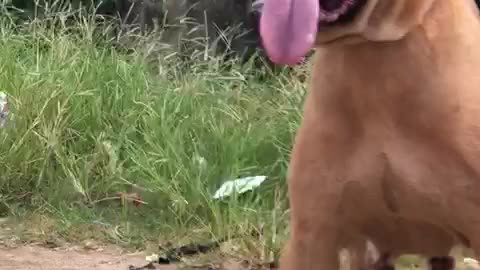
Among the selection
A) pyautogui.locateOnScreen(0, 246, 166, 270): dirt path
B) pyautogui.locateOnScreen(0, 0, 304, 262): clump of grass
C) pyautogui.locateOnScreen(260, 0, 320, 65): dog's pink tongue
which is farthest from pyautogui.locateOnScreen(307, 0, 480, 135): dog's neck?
pyautogui.locateOnScreen(0, 246, 166, 270): dirt path

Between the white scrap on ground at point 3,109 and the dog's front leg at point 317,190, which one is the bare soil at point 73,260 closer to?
the white scrap on ground at point 3,109

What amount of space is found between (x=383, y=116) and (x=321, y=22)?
0.31 meters

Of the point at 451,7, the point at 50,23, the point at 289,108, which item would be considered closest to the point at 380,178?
the point at 451,7

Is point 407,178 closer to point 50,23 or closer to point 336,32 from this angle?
point 336,32

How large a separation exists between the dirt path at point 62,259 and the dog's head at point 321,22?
1694 millimetres

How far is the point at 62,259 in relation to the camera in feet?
13.4

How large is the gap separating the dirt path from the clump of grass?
0.15 metres

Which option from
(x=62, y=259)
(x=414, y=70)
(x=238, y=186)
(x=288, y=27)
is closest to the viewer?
(x=288, y=27)

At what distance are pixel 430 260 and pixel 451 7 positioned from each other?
103cm

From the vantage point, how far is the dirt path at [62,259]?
401 centimetres

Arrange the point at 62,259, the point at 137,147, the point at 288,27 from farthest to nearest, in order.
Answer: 1. the point at 137,147
2. the point at 62,259
3. the point at 288,27

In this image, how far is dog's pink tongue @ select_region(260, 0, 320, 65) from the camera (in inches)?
96.0

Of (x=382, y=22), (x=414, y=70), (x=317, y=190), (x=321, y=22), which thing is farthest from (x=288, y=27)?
(x=317, y=190)

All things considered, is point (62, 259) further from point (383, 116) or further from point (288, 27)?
point (288, 27)
